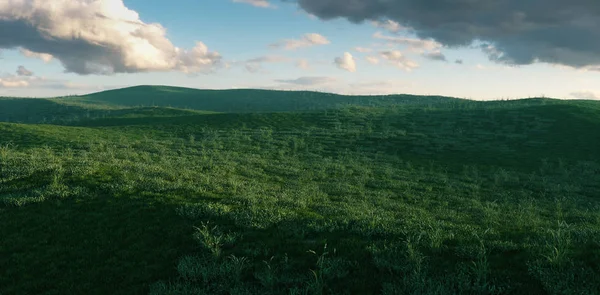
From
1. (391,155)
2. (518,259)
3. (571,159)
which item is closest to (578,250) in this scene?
(518,259)

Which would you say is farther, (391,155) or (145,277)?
(391,155)

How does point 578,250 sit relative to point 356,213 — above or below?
above

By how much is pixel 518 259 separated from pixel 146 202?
1557 cm

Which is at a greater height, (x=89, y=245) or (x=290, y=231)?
(x=290, y=231)

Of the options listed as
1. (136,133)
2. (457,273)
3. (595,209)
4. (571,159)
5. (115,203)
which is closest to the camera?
(457,273)

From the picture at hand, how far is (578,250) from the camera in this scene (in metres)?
10.7

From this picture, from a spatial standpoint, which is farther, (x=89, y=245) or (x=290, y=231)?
(x=290, y=231)

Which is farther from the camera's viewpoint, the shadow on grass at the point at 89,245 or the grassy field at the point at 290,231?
the shadow on grass at the point at 89,245

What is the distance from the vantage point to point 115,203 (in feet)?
55.7

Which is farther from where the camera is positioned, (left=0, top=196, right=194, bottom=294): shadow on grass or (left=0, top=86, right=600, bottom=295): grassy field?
(left=0, top=196, right=194, bottom=294): shadow on grass

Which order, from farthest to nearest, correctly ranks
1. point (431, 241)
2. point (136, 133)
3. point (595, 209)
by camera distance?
1. point (136, 133)
2. point (595, 209)
3. point (431, 241)

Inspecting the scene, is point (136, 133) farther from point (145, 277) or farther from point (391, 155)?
point (145, 277)

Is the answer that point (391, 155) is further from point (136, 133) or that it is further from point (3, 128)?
Result: point (3, 128)

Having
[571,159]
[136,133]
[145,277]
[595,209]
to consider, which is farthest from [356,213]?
[136,133]
